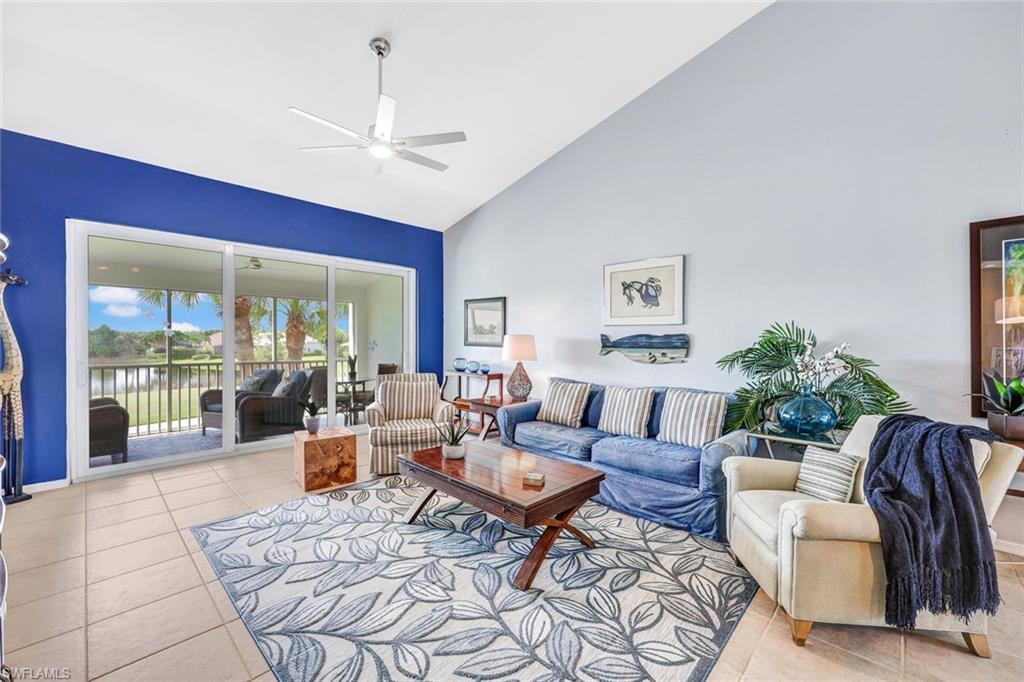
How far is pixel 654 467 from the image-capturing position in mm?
3061

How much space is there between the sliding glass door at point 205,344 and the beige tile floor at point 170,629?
128cm

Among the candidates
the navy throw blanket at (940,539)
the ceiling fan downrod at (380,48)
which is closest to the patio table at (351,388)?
the ceiling fan downrod at (380,48)

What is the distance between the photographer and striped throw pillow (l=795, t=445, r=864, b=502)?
7.33ft

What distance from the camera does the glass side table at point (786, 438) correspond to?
2660mm

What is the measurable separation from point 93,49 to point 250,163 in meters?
1.37

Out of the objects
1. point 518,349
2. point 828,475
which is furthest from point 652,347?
point 828,475

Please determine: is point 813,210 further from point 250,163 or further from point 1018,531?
point 250,163

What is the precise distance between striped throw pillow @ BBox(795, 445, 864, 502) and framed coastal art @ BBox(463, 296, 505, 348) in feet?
11.5

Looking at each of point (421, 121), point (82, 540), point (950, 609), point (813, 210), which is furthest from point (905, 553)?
point (82, 540)

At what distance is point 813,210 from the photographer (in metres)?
3.20

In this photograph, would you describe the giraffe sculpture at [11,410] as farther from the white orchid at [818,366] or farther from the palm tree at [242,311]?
the white orchid at [818,366]

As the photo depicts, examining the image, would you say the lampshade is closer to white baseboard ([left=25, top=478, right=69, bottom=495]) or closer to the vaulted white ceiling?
the vaulted white ceiling

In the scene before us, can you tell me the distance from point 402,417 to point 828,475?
347cm

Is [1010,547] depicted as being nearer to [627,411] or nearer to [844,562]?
[844,562]
